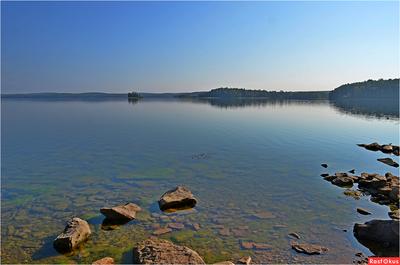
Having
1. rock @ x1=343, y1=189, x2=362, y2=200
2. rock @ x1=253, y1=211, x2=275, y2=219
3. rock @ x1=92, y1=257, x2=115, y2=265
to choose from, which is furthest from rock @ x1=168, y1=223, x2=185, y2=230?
rock @ x1=343, y1=189, x2=362, y2=200

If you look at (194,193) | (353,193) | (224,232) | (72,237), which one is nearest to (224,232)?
(224,232)

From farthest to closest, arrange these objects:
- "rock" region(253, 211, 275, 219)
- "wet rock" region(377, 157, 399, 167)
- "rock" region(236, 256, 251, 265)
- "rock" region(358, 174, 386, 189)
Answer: "wet rock" region(377, 157, 399, 167), "rock" region(358, 174, 386, 189), "rock" region(253, 211, 275, 219), "rock" region(236, 256, 251, 265)

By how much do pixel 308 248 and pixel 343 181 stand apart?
31.9 feet

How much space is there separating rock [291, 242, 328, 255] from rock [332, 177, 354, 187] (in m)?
9.10

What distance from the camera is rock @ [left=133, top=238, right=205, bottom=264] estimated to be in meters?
9.27

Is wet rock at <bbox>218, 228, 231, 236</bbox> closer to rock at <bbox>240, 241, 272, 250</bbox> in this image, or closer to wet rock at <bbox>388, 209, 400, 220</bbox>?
→ rock at <bbox>240, 241, 272, 250</bbox>

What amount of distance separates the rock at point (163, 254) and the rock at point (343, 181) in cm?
1293

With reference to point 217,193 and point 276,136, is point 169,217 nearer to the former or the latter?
point 217,193

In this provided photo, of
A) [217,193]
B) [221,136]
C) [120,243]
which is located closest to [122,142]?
[221,136]

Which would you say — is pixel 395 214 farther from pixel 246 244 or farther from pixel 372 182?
pixel 246 244

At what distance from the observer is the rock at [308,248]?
10555 millimetres

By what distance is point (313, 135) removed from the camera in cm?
3947

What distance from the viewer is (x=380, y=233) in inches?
446

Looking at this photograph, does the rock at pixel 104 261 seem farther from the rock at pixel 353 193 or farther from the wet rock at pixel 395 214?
the rock at pixel 353 193
